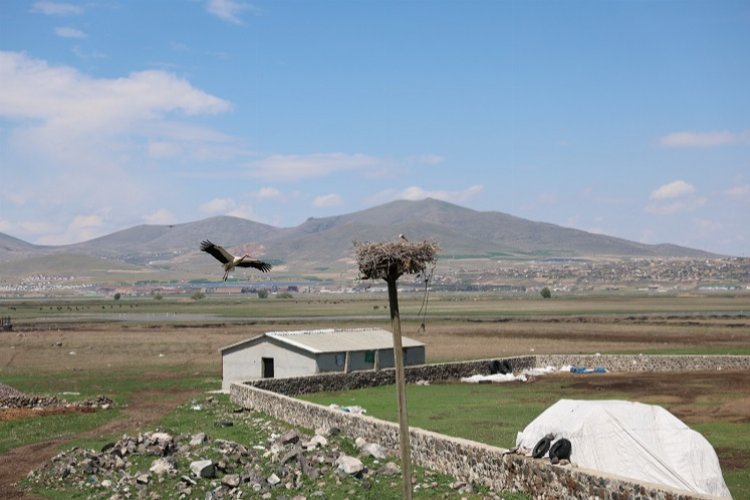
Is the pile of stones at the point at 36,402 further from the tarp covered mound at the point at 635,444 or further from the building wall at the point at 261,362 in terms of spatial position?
the tarp covered mound at the point at 635,444

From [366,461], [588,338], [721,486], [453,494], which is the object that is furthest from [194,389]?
[588,338]

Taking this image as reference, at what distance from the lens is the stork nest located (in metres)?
15.9

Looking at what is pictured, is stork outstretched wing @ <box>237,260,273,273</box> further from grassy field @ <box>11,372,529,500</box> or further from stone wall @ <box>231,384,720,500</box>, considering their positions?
grassy field @ <box>11,372,529,500</box>

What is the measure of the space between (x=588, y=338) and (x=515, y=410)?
52.5 m

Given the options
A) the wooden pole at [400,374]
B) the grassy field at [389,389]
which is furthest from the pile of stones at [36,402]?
the wooden pole at [400,374]

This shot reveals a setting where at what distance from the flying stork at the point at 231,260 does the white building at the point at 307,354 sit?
28435mm

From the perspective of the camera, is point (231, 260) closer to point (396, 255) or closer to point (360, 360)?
point (396, 255)

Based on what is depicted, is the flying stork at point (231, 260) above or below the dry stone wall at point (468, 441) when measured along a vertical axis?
above

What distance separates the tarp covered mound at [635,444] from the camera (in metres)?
21.2

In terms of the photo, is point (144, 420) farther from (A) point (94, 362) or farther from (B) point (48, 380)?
(A) point (94, 362)

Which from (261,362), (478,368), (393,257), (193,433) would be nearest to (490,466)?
(393,257)

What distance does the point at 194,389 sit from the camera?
50031 mm

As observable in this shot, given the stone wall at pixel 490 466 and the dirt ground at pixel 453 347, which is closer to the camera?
the stone wall at pixel 490 466

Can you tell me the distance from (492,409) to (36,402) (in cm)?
2134
